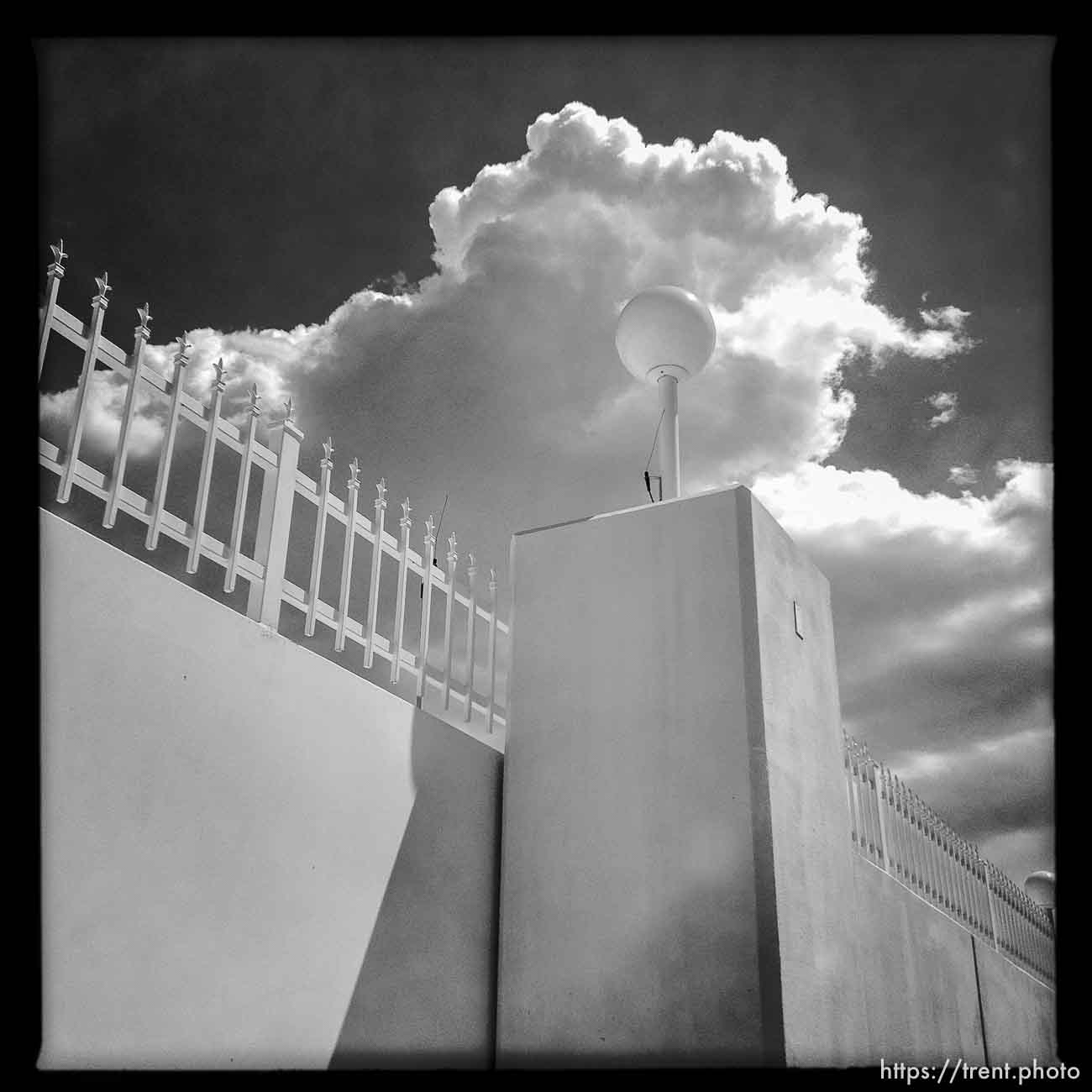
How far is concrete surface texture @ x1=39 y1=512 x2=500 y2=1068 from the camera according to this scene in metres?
2.53

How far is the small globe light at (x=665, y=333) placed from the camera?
16.9 ft

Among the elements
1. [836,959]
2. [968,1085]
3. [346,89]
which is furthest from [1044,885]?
[346,89]

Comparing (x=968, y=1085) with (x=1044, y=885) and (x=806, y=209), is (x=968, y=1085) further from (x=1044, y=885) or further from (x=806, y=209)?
(x=1044, y=885)

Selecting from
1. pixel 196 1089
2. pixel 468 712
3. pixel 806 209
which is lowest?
pixel 196 1089

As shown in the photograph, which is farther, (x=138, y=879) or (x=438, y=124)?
(x=438, y=124)

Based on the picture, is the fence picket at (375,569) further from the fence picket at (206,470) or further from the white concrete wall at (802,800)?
the white concrete wall at (802,800)

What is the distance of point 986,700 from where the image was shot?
488 centimetres

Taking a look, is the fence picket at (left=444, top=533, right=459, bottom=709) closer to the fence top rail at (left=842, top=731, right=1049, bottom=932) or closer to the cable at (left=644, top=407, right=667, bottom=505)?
the cable at (left=644, top=407, right=667, bottom=505)

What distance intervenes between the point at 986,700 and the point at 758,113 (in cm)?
325

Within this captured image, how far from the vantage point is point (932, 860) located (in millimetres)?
6898

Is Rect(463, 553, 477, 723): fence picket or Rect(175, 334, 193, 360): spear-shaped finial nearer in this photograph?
Rect(175, 334, 193, 360): spear-shaped finial

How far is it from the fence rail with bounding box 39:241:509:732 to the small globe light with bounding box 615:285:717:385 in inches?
57.8

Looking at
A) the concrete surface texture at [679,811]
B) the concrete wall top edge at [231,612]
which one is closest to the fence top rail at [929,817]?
the concrete surface texture at [679,811]

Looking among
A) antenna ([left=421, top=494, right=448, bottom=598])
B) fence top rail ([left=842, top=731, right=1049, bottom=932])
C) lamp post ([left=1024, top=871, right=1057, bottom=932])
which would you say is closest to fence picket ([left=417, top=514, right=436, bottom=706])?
antenna ([left=421, top=494, right=448, bottom=598])
